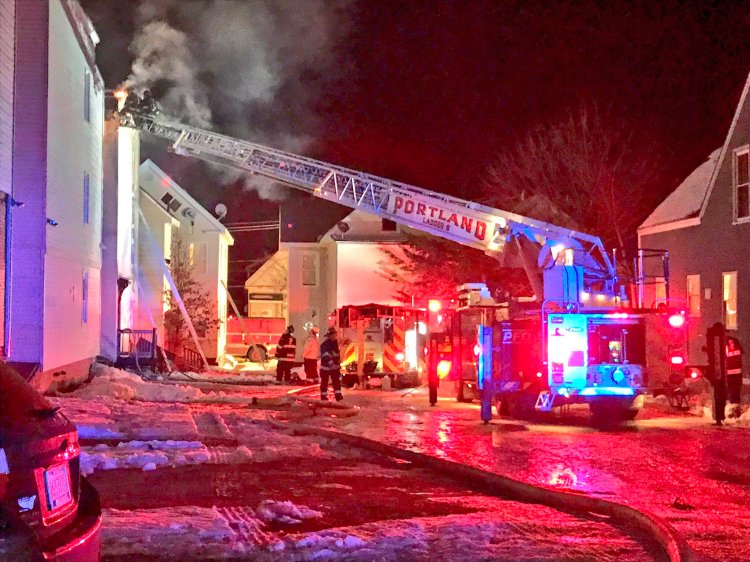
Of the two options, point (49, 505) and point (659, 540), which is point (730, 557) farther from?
point (49, 505)

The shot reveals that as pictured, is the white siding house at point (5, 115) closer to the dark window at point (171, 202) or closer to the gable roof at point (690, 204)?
the gable roof at point (690, 204)

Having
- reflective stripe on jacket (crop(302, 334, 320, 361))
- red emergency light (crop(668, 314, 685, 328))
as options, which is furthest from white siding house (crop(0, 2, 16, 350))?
red emergency light (crop(668, 314, 685, 328))

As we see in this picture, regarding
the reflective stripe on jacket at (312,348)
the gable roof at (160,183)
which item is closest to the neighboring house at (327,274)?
the gable roof at (160,183)

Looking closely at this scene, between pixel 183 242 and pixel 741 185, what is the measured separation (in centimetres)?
2332

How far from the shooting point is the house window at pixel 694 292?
23.7m

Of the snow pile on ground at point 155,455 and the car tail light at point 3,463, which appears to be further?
the snow pile on ground at point 155,455

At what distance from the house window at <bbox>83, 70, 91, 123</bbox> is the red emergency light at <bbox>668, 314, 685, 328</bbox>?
12.9 metres

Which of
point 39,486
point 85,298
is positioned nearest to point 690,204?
point 85,298

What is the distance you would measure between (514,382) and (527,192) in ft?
55.3

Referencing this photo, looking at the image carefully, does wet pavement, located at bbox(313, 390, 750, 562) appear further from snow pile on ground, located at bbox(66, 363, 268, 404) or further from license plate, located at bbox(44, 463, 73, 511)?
license plate, located at bbox(44, 463, 73, 511)

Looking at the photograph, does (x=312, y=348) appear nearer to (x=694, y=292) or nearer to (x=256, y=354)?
(x=694, y=292)

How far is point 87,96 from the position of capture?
781 inches

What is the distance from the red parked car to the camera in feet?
11.6

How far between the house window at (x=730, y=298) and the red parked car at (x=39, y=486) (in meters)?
20.2
